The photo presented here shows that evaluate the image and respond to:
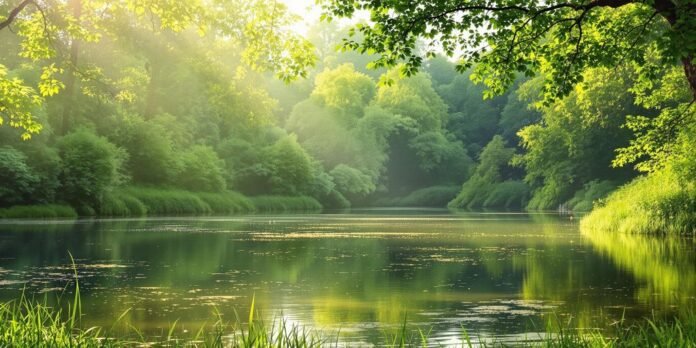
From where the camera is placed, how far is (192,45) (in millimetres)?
50281

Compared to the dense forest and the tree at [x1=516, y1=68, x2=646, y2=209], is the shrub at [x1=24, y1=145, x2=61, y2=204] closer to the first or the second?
the dense forest

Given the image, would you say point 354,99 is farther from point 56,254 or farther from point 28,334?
point 28,334

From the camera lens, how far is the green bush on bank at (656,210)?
945 inches

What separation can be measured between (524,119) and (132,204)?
164 ft

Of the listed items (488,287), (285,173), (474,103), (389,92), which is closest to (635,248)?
(488,287)

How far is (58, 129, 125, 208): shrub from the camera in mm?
37759

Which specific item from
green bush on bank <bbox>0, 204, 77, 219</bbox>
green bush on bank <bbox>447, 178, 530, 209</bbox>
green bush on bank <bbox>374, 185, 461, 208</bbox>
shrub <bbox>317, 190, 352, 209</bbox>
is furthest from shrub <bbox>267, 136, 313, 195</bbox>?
green bush on bank <bbox>0, 204, 77, 219</bbox>

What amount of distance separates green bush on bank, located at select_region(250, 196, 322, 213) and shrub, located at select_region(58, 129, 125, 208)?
63.4 ft

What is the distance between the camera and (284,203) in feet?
201

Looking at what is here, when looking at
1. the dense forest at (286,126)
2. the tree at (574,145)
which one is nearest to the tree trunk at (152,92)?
the dense forest at (286,126)

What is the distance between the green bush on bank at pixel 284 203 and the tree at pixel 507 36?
151 ft

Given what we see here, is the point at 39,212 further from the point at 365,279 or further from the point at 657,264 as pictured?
the point at 657,264

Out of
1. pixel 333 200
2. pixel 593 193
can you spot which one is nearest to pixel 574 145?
pixel 593 193

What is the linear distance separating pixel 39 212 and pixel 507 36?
29013mm
